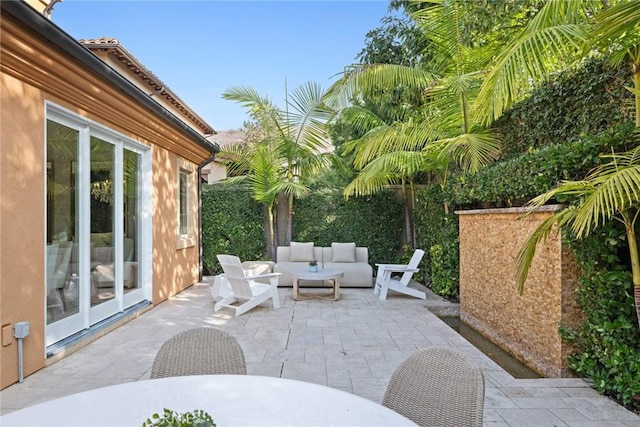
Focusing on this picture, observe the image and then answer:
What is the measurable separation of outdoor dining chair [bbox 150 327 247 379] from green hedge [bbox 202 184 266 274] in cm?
815

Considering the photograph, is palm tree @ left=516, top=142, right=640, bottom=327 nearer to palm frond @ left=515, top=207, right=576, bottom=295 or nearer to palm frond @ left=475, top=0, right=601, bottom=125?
palm frond @ left=515, top=207, right=576, bottom=295

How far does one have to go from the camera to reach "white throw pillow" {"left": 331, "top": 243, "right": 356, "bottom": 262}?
9406 millimetres

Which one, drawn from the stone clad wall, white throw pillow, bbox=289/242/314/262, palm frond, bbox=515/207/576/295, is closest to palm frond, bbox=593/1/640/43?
palm frond, bbox=515/207/576/295

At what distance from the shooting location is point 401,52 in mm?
9242

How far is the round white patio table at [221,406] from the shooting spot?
4.70 ft

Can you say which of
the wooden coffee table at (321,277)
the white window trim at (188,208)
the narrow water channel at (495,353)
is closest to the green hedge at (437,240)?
the narrow water channel at (495,353)

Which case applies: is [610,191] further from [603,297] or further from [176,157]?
[176,157]

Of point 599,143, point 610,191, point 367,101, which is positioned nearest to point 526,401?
point 610,191

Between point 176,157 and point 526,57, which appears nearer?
point 526,57

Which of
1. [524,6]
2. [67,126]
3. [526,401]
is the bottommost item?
[526,401]

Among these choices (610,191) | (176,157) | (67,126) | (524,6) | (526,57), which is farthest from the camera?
(176,157)

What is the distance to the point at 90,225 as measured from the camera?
4875mm

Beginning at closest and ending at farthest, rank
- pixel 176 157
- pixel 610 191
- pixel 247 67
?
pixel 610 191 < pixel 176 157 < pixel 247 67

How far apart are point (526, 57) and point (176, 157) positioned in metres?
6.96
